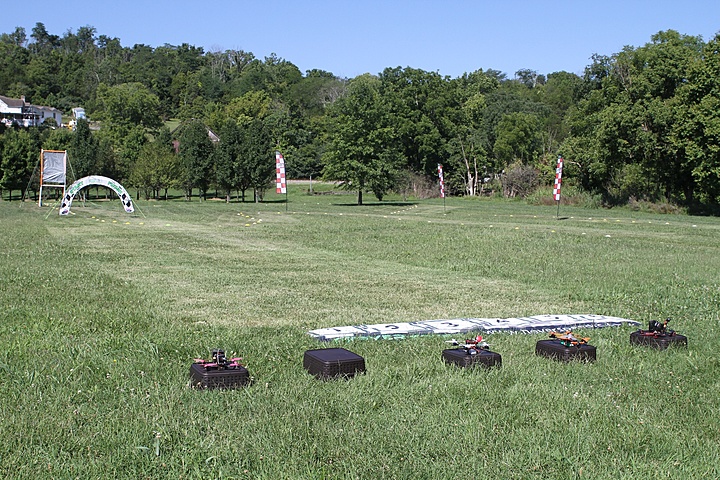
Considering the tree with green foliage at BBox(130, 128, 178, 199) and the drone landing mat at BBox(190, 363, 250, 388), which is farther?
the tree with green foliage at BBox(130, 128, 178, 199)

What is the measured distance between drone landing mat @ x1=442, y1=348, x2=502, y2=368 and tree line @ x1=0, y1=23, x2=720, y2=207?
125 ft

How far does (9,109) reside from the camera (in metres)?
131

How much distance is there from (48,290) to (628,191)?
4253cm

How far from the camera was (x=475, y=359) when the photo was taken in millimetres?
6500

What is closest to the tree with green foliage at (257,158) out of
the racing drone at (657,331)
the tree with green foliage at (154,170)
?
the tree with green foliage at (154,170)

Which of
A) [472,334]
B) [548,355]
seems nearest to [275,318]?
[472,334]

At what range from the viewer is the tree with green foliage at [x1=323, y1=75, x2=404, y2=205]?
49.6 metres

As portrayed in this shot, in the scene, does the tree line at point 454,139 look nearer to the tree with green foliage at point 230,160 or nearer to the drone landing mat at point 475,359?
the tree with green foliage at point 230,160

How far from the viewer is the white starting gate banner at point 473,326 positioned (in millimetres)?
8102

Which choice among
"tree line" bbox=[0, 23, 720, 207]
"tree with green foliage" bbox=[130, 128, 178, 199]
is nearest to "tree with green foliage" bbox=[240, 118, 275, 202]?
"tree line" bbox=[0, 23, 720, 207]

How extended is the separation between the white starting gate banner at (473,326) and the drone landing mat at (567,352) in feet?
4.34

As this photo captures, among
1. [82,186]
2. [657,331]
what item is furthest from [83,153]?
[657,331]

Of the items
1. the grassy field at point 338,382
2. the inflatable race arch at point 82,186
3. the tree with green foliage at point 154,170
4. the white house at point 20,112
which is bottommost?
the grassy field at point 338,382

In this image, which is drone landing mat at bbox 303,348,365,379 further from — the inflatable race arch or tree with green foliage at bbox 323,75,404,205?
tree with green foliage at bbox 323,75,404,205
